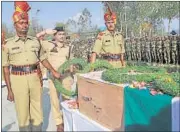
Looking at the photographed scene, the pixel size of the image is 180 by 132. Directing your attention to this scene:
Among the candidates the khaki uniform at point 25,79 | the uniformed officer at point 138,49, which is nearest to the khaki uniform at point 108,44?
the khaki uniform at point 25,79

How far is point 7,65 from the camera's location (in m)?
2.82

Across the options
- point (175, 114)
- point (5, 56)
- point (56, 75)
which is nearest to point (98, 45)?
point (56, 75)

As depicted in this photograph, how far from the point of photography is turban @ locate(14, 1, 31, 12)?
9.16ft

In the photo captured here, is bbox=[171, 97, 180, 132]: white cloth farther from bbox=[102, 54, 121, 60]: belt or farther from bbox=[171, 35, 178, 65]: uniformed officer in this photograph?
bbox=[171, 35, 178, 65]: uniformed officer

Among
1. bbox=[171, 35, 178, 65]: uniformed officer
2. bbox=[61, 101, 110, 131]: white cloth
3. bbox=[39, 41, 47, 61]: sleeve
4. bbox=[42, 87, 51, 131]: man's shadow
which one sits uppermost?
bbox=[39, 41, 47, 61]: sleeve

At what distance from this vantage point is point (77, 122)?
107 inches

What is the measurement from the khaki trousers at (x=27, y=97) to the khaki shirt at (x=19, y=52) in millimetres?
137

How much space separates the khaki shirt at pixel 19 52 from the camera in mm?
2805

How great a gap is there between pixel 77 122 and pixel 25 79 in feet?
2.01

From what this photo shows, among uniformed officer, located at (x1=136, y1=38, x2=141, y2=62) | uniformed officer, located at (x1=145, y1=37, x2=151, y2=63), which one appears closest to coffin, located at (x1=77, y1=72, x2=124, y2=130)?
uniformed officer, located at (x1=145, y1=37, x2=151, y2=63)

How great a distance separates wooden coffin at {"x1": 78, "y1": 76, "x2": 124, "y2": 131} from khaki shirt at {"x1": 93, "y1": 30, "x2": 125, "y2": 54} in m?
1.13

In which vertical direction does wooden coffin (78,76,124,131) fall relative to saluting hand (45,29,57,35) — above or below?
below

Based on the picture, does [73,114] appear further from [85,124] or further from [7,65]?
[7,65]

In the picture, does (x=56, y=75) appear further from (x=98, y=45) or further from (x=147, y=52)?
(x=147, y=52)
